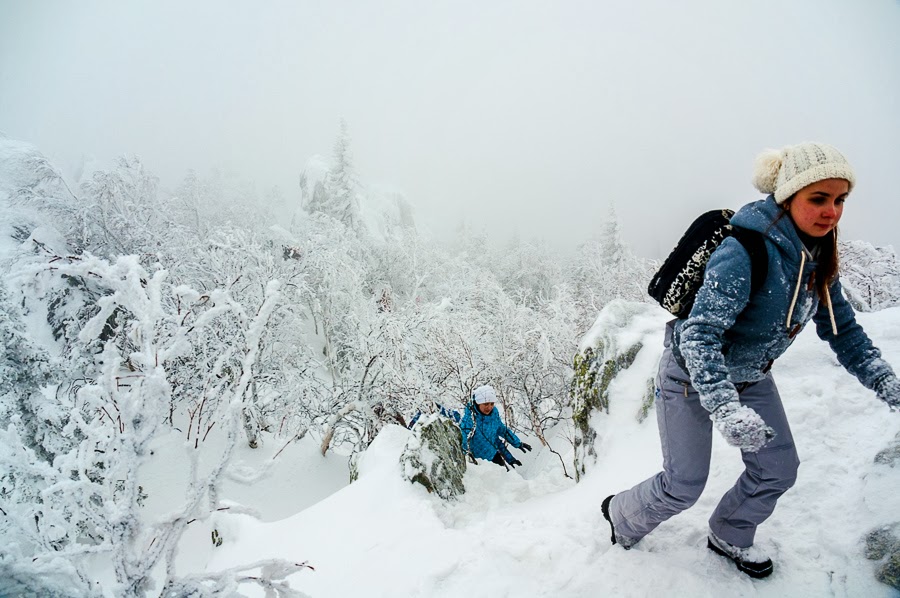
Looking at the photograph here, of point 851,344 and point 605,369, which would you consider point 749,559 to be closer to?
point 851,344

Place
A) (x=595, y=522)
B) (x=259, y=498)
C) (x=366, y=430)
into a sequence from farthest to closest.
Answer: (x=366, y=430) < (x=259, y=498) < (x=595, y=522)

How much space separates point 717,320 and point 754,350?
1.10 feet

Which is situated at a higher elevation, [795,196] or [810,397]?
[795,196]

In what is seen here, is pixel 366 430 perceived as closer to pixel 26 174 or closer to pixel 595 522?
pixel 595 522

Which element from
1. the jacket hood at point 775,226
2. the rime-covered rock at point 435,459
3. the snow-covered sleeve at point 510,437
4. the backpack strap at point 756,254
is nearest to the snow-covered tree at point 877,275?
the snow-covered sleeve at point 510,437

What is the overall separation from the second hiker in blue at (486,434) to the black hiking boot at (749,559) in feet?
11.6

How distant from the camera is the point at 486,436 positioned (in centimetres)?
555

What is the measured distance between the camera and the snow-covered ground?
6.45ft

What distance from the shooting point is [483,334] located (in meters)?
14.4

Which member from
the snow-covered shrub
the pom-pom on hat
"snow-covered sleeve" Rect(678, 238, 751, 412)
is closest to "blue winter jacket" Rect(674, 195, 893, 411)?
"snow-covered sleeve" Rect(678, 238, 751, 412)

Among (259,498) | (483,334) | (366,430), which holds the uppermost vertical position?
(483,334)

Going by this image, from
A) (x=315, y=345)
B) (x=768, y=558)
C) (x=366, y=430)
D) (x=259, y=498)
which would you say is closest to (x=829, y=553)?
(x=768, y=558)

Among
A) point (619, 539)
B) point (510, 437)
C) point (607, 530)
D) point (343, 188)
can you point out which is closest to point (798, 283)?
point (619, 539)

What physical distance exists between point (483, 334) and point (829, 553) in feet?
41.1
